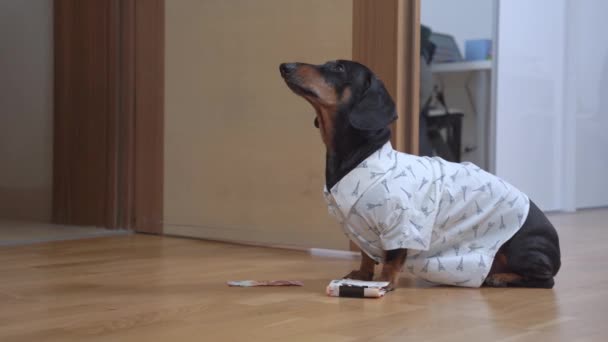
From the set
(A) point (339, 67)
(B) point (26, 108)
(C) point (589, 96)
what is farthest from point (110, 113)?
(C) point (589, 96)

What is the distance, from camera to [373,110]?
210cm

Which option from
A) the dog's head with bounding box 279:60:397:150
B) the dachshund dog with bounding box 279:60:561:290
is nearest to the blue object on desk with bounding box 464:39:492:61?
the dachshund dog with bounding box 279:60:561:290

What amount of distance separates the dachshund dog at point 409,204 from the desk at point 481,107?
7.82 ft

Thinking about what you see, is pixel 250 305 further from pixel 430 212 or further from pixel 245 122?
pixel 245 122

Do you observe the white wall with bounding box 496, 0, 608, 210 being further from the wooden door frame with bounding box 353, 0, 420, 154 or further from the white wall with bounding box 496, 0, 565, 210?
the wooden door frame with bounding box 353, 0, 420, 154

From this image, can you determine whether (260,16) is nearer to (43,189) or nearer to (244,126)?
(244,126)

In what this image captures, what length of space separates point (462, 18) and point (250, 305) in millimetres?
2904

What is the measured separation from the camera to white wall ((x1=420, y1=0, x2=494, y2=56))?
417cm

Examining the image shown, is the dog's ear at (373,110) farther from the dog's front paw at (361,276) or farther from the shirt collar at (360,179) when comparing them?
the dog's front paw at (361,276)

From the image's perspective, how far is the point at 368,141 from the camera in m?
2.11

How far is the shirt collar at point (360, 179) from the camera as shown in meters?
2.06

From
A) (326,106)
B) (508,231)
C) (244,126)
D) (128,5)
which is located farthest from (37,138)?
(508,231)

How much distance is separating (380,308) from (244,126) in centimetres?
152

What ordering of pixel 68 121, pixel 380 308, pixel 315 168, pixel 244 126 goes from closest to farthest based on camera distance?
pixel 380 308, pixel 315 168, pixel 244 126, pixel 68 121
